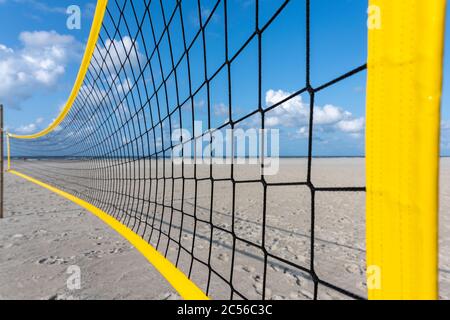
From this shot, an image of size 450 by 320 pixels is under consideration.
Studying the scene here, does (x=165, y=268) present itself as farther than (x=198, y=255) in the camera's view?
No

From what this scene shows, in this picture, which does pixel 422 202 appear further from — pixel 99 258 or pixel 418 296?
pixel 99 258

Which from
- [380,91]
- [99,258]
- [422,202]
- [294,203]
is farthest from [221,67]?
[294,203]

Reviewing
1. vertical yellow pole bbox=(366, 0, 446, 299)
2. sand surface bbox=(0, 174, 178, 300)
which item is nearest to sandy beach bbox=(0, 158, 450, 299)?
sand surface bbox=(0, 174, 178, 300)

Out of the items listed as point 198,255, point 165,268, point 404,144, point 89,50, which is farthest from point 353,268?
point 89,50

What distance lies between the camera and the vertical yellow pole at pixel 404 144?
1.77ft

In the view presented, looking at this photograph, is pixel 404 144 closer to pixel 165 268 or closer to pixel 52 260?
pixel 165 268

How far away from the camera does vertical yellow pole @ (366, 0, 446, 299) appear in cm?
54

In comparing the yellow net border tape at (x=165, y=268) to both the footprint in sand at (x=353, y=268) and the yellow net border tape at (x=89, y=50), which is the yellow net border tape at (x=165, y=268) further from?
the yellow net border tape at (x=89, y=50)

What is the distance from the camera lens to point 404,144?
1.87 feet

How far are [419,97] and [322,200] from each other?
4.76 m

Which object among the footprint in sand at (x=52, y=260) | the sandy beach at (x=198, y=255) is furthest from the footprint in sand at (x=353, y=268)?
the footprint in sand at (x=52, y=260)

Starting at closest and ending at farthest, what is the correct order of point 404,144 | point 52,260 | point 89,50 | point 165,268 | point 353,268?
point 404,144, point 165,268, point 353,268, point 52,260, point 89,50

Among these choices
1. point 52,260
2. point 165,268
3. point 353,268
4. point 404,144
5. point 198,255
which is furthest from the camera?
point 198,255

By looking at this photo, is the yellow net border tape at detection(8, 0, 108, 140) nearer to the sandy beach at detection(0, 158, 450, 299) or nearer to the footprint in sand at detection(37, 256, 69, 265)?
the sandy beach at detection(0, 158, 450, 299)
